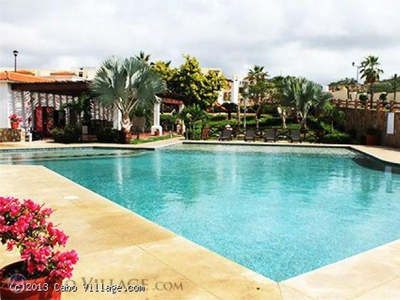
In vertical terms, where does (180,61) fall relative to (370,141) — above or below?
above

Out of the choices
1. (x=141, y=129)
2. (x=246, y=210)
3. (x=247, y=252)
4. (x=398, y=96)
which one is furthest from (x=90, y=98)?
(x=398, y=96)

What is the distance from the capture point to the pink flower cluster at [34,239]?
2.56 meters

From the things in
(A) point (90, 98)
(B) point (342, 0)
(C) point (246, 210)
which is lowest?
(C) point (246, 210)

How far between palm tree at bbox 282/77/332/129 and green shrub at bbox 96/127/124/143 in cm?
1427

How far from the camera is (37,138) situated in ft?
77.1

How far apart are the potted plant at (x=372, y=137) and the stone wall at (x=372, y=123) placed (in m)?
Answer: 0.35

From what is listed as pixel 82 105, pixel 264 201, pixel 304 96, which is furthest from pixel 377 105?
pixel 82 105

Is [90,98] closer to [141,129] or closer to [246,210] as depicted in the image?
[141,129]

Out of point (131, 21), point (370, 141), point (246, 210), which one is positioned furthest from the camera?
point (370, 141)

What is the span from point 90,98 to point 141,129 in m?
6.58

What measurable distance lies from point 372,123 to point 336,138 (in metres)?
2.59

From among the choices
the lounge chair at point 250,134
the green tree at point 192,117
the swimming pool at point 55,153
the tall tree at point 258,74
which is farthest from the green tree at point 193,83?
the swimming pool at point 55,153

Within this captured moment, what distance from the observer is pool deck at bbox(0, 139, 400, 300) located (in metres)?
3.52

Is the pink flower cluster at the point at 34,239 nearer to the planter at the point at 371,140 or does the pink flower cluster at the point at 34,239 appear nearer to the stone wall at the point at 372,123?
the stone wall at the point at 372,123
